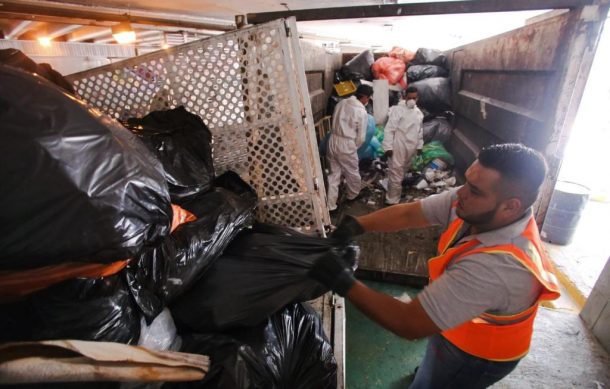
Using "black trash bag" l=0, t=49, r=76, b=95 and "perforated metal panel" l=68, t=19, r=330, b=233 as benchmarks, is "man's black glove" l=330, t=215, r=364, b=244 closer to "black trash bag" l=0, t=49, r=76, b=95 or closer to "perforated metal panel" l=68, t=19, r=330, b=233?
"perforated metal panel" l=68, t=19, r=330, b=233

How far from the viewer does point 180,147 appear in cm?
143


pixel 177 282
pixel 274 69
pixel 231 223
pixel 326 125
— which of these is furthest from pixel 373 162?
pixel 177 282

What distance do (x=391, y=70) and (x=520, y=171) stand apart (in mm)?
5772

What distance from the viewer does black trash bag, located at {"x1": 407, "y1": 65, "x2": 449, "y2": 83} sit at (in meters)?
5.84

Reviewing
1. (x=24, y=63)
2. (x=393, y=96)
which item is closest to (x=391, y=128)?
(x=393, y=96)

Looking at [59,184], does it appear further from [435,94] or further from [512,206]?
[435,94]

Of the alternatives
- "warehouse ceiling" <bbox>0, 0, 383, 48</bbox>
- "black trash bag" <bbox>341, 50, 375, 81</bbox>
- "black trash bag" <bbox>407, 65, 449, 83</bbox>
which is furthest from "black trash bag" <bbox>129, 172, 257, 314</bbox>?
"black trash bag" <bbox>407, 65, 449, 83</bbox>

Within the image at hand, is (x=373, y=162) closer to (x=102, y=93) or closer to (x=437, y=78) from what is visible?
(x=437, y=78)

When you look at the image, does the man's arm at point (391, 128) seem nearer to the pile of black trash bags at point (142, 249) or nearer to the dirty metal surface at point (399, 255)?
the dirty metal surface at point (399, 255)

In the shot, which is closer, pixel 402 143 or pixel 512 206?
pixel 512 206

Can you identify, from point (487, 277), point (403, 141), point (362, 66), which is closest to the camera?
point (487, 277)

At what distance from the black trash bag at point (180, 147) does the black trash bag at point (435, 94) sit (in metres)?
5.00

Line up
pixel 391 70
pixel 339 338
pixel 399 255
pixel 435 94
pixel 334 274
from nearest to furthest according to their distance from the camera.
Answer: pixel 334 274
pixel 339 338
pixel 399 255
pixel 435 94
pixel 391 70

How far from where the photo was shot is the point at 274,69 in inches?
60.6
